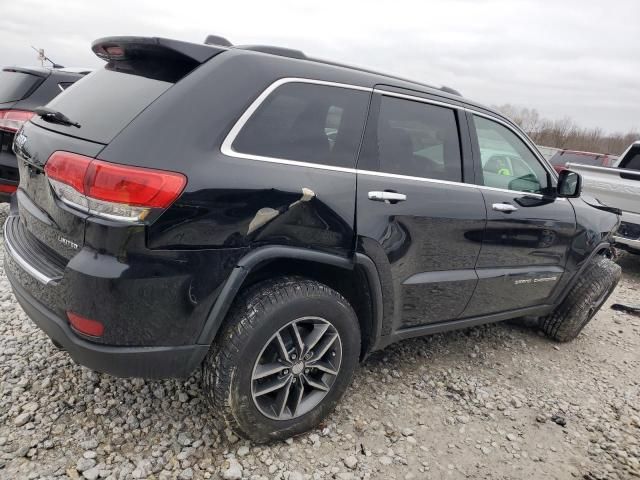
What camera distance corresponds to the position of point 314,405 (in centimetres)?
241

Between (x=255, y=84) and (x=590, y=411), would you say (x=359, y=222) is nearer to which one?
(x=255, y=84)

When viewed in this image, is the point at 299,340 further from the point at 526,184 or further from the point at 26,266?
the point at 526,184

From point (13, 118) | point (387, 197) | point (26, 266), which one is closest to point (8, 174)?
point (13, 118)

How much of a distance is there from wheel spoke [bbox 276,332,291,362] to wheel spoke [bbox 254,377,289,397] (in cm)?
11

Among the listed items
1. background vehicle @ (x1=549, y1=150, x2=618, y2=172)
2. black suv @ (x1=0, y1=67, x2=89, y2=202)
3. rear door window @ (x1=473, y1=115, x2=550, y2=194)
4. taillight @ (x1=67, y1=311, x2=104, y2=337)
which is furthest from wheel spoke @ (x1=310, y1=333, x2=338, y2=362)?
background vehicle @ (x1=549, y1=150, x2=618, y2=172)

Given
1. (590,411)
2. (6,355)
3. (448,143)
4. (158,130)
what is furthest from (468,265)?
(6,355)

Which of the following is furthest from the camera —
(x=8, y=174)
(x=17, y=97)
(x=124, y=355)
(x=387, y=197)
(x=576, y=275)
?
(x=17, y=97)

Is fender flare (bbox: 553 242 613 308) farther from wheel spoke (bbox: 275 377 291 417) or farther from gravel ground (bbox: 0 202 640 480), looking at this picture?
wheel spoke (bbox: 275 377 291 417)

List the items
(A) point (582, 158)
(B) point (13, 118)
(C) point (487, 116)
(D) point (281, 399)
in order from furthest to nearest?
1. (A) point (582, 158)
2. (B) point (13, 118)
3. (C) point (487, 116)
4. (D) point (281, 399)

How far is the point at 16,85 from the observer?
446 centimetres

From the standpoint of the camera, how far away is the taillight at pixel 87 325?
72.0 inches

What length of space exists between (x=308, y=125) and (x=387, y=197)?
534 mm

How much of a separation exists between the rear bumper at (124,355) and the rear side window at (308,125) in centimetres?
89

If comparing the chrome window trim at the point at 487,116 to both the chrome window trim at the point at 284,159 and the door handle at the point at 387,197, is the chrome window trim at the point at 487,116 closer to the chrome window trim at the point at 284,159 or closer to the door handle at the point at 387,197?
the chrome window trim at the point at 284,159
